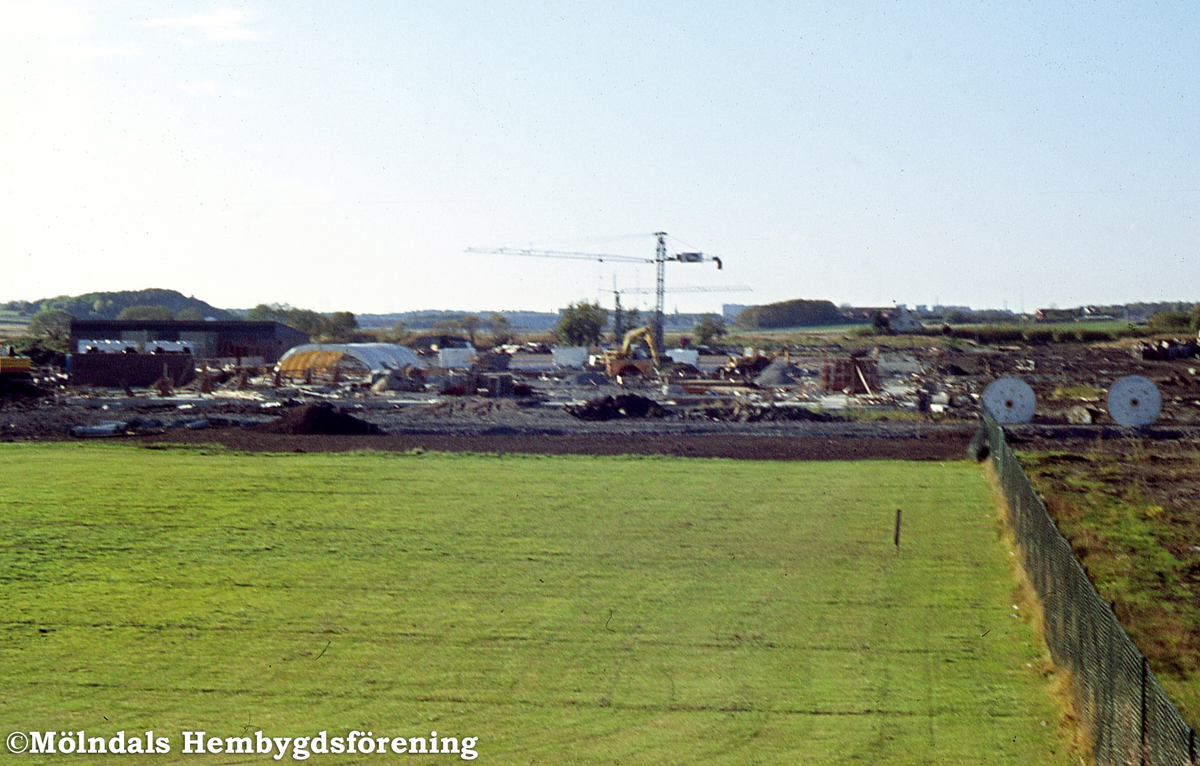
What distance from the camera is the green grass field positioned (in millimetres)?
8953

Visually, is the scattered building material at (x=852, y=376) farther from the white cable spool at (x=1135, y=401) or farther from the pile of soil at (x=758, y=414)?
the white cable spool at (x=1135, y=401)

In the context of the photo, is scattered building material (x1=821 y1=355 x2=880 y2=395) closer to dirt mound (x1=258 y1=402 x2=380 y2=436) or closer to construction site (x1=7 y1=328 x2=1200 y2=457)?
construction site (x1=7 y1=328 x2=1200 y2=457)

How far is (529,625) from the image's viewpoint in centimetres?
1185

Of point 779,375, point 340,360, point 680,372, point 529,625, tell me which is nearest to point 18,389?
point 340,360

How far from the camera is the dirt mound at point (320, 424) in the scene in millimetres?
35438

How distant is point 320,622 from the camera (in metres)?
11.9

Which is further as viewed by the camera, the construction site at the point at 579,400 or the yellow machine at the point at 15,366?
the yellow machine at the point at 15,366

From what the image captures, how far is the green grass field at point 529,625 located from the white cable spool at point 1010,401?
1431 cm

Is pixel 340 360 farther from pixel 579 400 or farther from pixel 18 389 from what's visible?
pixel 579 400

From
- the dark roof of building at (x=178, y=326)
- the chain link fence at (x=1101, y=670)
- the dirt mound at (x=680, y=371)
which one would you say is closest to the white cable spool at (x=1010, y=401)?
the chain link fence at (x=1101, y=670)

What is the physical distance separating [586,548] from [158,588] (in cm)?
587

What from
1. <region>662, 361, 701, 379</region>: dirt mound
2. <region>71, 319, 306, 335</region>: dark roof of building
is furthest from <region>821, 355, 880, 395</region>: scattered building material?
<region>71, 319, 306, 335</region>: dark roof of building

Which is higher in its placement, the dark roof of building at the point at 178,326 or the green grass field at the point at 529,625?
the dark roof of building at the point at 178,326

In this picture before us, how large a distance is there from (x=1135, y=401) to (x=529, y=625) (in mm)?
29441
